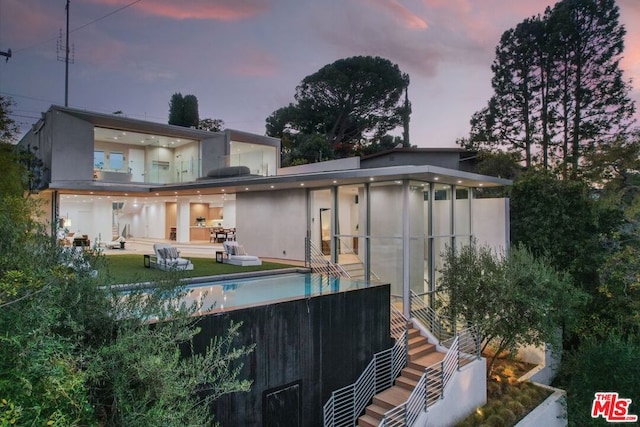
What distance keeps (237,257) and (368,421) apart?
23.5 ft

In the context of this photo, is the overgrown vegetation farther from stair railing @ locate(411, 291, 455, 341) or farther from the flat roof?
the flat roof

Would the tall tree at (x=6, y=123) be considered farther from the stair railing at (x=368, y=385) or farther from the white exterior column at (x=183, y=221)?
the stair railing at (x=368, y=385)

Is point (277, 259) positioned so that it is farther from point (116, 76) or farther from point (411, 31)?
point (116, 76)

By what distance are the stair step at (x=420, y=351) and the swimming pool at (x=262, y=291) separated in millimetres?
2429

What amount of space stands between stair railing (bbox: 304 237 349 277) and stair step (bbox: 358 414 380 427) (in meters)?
4.52

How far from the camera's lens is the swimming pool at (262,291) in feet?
23.7

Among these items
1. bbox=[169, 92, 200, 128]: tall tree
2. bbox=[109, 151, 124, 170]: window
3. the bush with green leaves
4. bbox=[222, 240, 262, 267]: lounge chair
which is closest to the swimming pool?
bbox=[222, 240, 262, 267]: lounge chair

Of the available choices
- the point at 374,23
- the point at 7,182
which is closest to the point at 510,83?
the point at 374,23

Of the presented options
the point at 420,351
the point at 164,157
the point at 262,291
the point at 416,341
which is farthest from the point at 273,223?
the point at 164,157

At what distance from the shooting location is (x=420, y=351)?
1020cm

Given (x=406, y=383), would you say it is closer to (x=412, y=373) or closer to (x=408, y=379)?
(x=408, y=379)

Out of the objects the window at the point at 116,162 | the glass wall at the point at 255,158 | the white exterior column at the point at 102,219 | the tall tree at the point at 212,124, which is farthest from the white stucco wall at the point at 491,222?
the tall tree at the point at 212,124

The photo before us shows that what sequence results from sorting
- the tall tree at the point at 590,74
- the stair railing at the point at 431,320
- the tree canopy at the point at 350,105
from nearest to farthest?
the stair railing at the point at 431,320, the tall tree at the point at 590,74, the tree canopy at the point at 350,105

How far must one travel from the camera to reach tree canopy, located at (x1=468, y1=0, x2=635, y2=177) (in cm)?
2034
